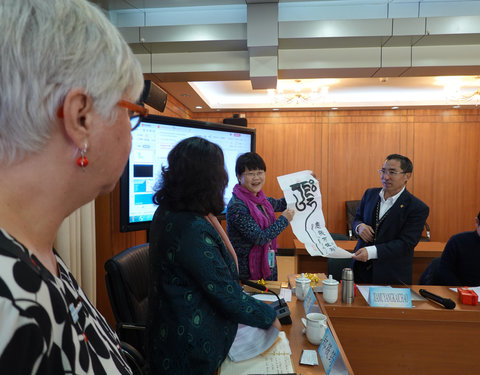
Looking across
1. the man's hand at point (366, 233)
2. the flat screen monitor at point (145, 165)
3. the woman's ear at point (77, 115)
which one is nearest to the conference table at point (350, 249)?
the man's hand at point (366, 233)

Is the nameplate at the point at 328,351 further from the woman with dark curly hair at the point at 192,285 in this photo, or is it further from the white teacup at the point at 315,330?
the woman with dark curly hair at the point at 192,285

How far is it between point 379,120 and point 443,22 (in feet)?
11.4

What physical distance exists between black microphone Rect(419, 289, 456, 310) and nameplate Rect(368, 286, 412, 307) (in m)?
0.18

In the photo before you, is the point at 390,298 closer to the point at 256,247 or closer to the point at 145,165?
the point at 256,247

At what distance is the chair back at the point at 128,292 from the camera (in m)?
1.48

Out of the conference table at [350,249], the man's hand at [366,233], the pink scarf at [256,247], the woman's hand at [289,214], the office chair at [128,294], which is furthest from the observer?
the conference table at [350,249]

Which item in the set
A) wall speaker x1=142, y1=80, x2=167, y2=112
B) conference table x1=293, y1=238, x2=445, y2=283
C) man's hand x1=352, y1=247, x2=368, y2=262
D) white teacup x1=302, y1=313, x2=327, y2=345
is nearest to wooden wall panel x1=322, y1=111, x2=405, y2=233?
conference table x1=293, y1=238, x2=445, y2=283

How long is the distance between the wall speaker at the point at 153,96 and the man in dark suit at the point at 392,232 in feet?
5.91

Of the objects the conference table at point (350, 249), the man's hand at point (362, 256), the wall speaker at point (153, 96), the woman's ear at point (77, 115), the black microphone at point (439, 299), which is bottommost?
the conference table at point (350, 249)

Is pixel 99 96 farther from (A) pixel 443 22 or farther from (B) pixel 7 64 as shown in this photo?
(A) pixel 443 22

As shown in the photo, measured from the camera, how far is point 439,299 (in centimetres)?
188

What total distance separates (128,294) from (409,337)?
1632 mm

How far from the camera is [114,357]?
1.66 feet

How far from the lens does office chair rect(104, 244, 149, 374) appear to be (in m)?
1.48
